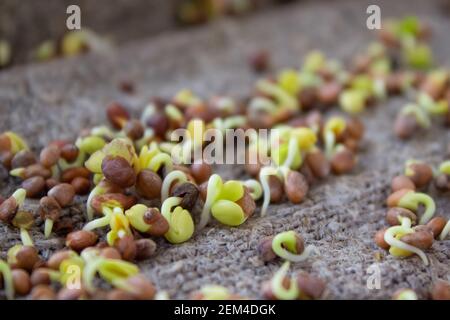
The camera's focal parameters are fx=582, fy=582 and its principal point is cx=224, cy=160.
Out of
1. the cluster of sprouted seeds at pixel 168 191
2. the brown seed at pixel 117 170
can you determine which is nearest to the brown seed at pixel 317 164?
the cluster of sprouted seeds at pixel 168 191

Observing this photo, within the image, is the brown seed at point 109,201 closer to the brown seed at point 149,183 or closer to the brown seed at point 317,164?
the brown seed at point 149,183

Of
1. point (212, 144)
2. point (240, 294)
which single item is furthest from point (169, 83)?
point (240, 294)

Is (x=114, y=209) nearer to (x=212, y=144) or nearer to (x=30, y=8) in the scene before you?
(x=212, y=144)

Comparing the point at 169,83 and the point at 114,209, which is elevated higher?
the point at 169,83

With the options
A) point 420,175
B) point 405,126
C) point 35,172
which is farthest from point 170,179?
point 405,126

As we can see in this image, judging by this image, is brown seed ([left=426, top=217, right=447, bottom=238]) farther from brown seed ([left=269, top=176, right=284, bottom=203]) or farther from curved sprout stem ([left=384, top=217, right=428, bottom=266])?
brown seed ([left=269, top=176, right=284, bottom=203])
